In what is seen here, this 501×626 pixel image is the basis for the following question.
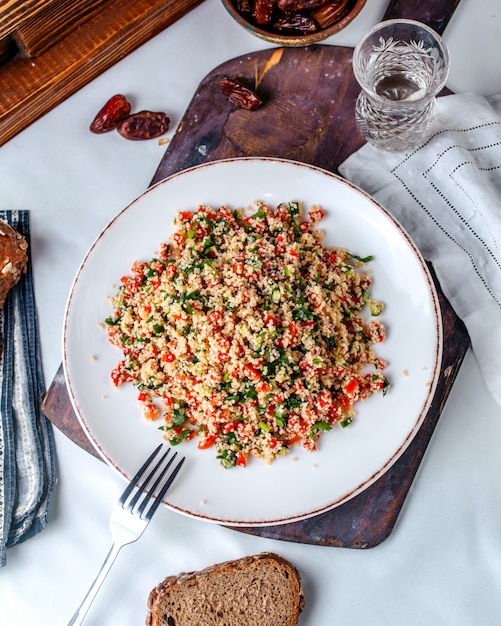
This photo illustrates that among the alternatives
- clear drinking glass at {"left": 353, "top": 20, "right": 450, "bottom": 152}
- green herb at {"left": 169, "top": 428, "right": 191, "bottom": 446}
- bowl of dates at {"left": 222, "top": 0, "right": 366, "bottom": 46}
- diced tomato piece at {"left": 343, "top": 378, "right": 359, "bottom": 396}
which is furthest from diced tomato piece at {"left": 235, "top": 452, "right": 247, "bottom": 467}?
bowl of dates at {"left": 222, "top": 0, "right": 366, "bottom": 46}

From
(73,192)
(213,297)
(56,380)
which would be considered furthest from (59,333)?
(213,297)

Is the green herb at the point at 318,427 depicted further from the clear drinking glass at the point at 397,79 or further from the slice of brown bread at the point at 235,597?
the clear drinking glass at the point at 397,79

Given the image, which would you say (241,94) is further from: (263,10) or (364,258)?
(364,258)

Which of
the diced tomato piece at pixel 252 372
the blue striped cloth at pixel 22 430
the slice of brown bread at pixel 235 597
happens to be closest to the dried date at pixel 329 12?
the diced tomato piece at pixel 252 372

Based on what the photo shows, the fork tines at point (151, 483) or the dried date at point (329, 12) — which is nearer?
the fork tines at point (151, 483)

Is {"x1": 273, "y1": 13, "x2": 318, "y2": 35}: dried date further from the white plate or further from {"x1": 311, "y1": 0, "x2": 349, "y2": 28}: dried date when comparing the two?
the white plate

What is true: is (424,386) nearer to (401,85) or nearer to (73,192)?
(401,85)

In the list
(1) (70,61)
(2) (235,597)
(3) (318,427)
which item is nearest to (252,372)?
(3) (318,427)
